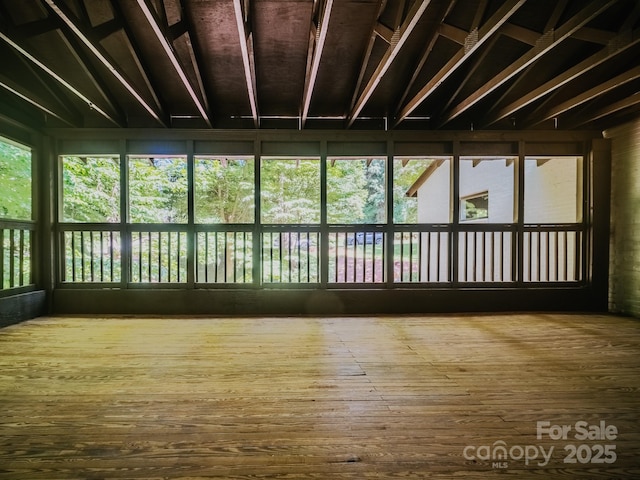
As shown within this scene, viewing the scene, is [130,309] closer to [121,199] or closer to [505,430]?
[121,199]

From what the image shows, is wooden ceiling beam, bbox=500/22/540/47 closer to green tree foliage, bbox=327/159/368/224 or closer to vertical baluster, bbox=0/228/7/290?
vertical baluster, bbox=0/228/7/290

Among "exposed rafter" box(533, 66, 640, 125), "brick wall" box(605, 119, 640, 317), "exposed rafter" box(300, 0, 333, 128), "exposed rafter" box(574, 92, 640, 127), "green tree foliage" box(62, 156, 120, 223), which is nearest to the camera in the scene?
"exposed rafter" box(300, 0, 333, 128)

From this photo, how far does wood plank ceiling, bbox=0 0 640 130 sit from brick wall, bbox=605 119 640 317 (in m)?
0.34

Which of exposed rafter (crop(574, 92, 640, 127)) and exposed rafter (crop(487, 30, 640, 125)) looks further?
exposed rafter (crop(574, 92, 640, 127))

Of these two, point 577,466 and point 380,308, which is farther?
→ point 380,308

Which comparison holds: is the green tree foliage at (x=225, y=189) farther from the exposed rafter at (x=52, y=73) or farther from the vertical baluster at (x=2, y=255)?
the vertical baluster at (x=2, y=255)

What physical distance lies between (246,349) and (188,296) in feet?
6.70

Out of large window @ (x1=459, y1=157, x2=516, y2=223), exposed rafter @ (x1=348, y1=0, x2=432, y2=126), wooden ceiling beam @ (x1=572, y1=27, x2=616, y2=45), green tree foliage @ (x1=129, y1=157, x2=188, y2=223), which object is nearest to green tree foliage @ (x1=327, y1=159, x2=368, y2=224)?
A: large window @ (x1=459, y1=157, x2=516, y2=223)

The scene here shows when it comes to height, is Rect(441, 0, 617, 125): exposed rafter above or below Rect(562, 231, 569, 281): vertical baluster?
above

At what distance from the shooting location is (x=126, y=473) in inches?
58.2

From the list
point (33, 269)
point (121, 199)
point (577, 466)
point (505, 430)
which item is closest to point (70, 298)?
point (33, 269)

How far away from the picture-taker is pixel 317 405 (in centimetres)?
207

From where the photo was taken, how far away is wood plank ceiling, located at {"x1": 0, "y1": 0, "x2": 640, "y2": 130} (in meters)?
2.71

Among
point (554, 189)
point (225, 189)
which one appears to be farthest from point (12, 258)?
point (554, 189)
